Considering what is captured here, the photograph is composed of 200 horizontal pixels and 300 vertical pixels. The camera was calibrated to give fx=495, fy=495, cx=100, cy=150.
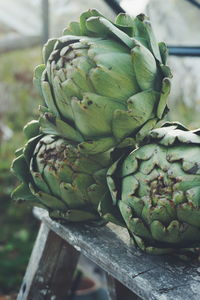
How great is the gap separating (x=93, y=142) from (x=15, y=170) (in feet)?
0.68

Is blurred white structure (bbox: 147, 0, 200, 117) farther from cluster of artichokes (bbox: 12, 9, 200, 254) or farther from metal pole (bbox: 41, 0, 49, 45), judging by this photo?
cluster of artichokes (bbox: 12, 9, 200, 254)

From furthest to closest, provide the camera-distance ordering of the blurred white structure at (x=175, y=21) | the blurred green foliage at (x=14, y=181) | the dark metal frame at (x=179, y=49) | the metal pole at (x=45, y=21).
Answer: the blurred green foliage at (x=14, y=181), the blurred white structure at (x=175, y=21), the metal pole at (x=45, y=21), the dark metal frame at (x=179, y=49)

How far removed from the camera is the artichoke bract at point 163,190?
0.71 m

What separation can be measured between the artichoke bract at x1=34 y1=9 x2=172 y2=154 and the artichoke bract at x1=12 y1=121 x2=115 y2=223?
0.12 feet

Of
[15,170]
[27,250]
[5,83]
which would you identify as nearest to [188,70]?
[27,250]

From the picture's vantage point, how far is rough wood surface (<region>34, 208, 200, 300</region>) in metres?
0.70

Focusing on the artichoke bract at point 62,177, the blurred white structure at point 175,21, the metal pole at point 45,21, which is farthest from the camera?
the blurred white structure at point 175,21

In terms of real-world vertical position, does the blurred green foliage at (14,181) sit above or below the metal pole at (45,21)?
below

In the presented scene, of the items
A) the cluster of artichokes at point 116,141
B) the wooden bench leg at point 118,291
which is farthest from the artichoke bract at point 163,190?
the wooden bench leg at point 118,291

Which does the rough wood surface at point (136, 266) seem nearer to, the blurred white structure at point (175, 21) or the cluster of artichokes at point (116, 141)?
the cluster of artichokes at point (116, 141)

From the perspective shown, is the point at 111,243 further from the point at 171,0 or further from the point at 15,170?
the point at 171,0

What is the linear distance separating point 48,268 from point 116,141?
0.43 metres

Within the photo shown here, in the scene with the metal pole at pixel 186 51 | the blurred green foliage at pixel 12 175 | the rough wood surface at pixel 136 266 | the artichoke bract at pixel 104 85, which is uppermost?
the artichoke bract at pixel 104 85

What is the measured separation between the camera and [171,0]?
2.06 meters
